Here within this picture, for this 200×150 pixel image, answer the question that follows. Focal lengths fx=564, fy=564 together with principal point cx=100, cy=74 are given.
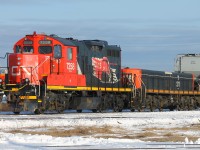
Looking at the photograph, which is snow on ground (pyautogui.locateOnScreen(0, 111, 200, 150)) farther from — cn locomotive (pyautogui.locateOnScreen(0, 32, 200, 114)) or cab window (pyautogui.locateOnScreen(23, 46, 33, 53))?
cab window (pyautogui.locateOnScreen(23, 46, 33, 53))

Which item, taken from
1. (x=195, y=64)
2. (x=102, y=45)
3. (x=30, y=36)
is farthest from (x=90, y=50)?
(x=195, y=64)

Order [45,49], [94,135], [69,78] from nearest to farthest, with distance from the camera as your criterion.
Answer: [94,135]
[45,49]
[69,78]

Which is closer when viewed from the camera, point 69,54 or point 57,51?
point 57,51

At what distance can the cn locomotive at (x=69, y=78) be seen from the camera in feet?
102

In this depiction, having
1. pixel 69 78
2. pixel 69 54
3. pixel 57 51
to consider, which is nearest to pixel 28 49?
pixel 57 51

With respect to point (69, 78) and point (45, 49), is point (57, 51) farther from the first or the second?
point (69, 78)

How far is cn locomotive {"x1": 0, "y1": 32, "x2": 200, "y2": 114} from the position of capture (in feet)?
102

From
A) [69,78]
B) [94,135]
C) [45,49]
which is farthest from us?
[69,78]

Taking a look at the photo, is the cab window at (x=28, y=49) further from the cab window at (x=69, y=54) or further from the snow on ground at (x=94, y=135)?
the snow on ground at (x=94, y=135)

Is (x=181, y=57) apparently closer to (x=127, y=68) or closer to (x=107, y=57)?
(x=127, y=68)

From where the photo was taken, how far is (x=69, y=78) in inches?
1310

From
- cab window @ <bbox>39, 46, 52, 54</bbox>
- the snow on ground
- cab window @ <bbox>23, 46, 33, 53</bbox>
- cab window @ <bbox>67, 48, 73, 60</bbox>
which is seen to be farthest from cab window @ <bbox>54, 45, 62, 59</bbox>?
the snow on ground

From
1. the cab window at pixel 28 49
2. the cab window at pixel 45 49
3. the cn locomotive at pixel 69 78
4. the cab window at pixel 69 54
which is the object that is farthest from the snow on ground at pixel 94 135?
the cab window at pixel 28 49

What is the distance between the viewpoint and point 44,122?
22.1 meters
